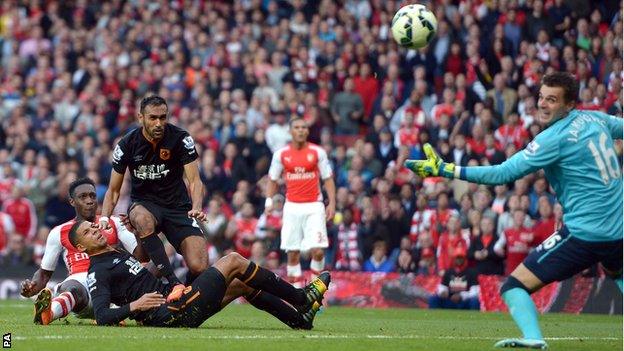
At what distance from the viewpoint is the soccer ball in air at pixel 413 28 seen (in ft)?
55.6

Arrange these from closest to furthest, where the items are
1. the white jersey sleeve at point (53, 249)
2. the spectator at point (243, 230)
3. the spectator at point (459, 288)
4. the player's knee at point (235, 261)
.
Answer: the player's knee at point (235, 261) → the white jersey sleeve at point (53, 249) → the spectator at point (459, 288) → the spectator at point (243, 230)

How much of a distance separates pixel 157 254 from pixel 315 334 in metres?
3.09

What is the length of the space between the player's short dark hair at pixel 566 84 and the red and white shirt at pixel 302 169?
904 cm

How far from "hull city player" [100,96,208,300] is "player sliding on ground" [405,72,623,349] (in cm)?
472

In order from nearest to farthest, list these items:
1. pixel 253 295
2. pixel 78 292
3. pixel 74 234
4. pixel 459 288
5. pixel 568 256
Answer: pixel 568 256
pixel 253 295
pixel 74 234
pixel 78 292
pixel 459 288

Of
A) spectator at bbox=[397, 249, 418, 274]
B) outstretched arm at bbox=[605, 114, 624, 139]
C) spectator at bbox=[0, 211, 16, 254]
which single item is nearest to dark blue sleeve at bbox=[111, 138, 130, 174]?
outstretched arm at bbox=[605, 114, 624, 139]

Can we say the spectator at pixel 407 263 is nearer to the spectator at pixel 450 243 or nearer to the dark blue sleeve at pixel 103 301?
the spectator at pixel 450 243

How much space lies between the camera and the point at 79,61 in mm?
28766

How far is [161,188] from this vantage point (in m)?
14.4

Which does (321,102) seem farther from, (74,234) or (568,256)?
(568,256)

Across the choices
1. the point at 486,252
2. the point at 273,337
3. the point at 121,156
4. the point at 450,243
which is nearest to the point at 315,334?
the point at 273,337

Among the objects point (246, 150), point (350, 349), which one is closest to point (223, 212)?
point (246, 150)

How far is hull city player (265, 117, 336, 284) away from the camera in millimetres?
19078

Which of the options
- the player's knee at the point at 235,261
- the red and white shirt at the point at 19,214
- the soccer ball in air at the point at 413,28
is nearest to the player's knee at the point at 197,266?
the player's knee at the point at 235,261
